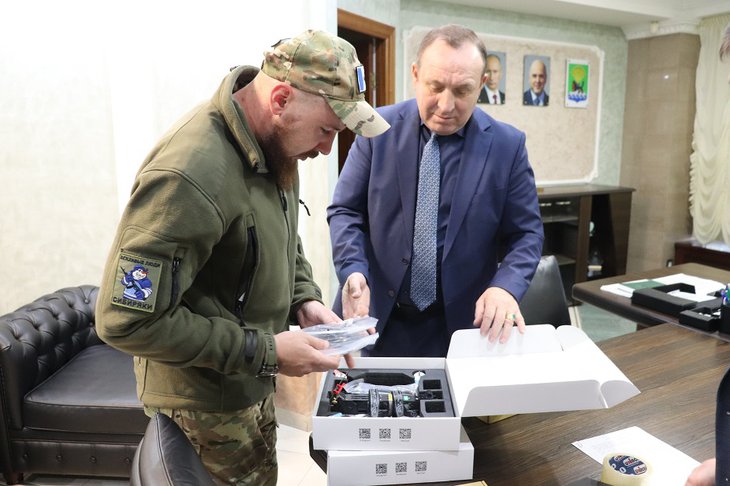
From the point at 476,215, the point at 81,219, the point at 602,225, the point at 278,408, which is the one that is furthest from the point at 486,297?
the point at 602,225

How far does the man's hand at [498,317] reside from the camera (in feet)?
4.49

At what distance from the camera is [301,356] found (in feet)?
3.86

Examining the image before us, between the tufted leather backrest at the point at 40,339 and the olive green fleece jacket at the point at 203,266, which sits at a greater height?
the olive green fleece jacket at the point at 203,266

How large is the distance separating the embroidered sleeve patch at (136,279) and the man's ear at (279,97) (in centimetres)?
40

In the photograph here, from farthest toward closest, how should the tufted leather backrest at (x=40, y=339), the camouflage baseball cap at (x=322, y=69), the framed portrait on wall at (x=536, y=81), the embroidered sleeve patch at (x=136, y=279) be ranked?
the framed portrait on wall at (x=536, y=81), the tufted leather backrest at (x=40, y=339), the camouflage baseball cap at (x=322, y=69), the embroidered sleeve patch at (x=136, y=279)

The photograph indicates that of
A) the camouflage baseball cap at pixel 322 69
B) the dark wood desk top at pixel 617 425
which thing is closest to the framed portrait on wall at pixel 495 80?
the dark wood desk top at pixel 617 425

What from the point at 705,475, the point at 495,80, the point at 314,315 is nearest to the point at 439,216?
the point at 314,315

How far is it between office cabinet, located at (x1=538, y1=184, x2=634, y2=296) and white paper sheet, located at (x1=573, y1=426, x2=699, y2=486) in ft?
12.0

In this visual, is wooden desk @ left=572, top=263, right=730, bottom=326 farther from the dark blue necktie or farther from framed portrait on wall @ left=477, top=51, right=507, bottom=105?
framed portrait on wall @ left=477, top=51, right=507, bottom=105

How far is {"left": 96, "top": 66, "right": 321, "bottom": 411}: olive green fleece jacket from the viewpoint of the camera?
3.26ft

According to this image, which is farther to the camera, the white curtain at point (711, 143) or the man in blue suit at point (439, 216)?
the white curtain at point (711, 143)

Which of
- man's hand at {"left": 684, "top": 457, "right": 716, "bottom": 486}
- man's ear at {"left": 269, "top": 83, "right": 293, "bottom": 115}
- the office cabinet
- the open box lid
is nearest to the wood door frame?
the office cabinet

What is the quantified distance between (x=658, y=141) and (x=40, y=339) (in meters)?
5.58

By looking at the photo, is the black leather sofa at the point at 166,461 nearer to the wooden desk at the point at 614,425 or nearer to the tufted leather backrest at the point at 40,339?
the wooden desk at the point at 614,425
